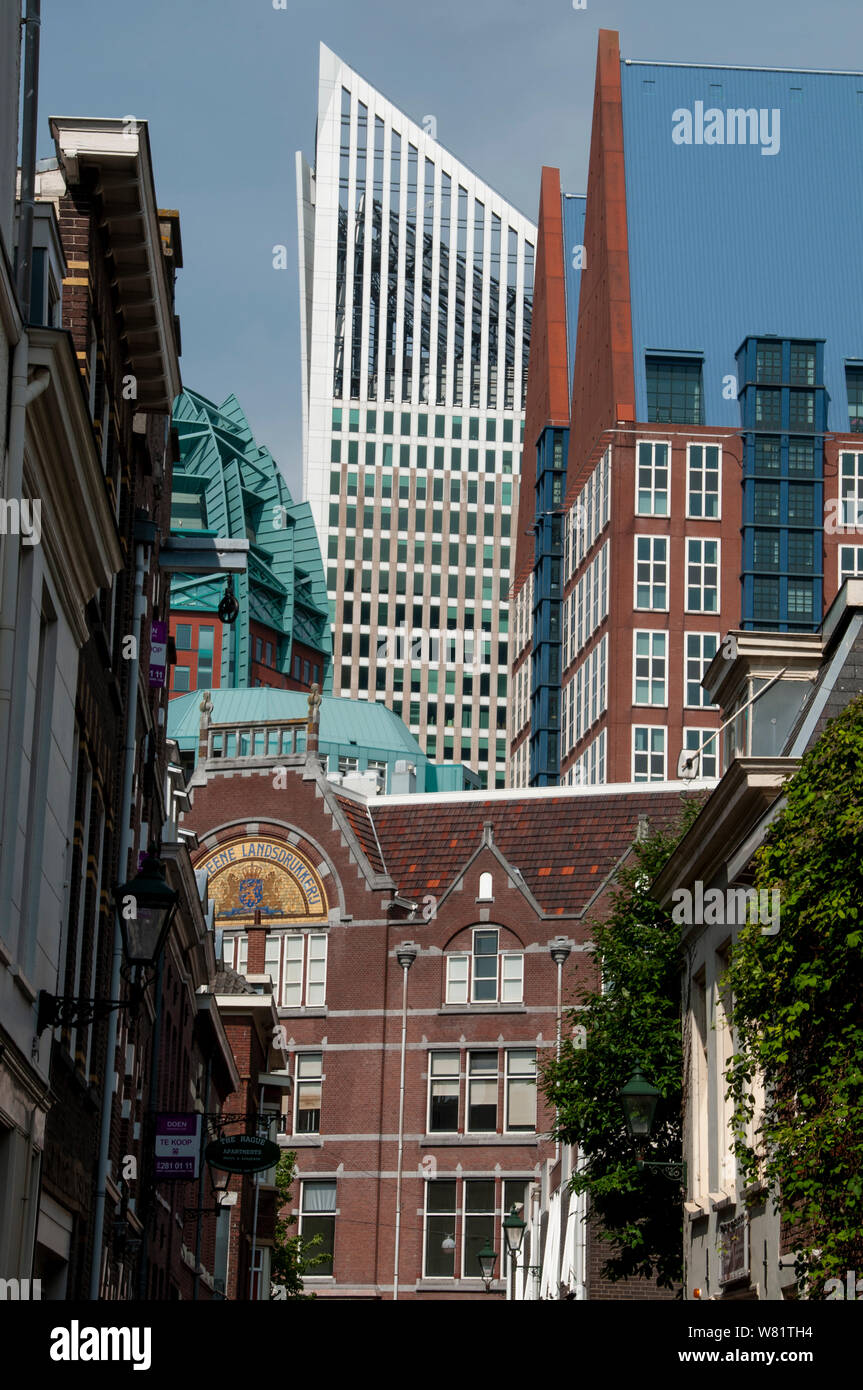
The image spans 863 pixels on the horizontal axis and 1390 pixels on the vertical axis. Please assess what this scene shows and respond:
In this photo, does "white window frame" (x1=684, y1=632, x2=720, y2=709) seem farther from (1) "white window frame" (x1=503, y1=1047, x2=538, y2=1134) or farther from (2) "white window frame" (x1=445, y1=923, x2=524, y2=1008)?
(1) "white window frame" (x1=503, y1=1047, x2=538, y2=1134)

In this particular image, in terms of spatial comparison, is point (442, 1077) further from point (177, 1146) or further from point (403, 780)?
point (177, 1146)

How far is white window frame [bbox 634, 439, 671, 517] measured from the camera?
100812 mm

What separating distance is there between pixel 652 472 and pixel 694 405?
14.2ft

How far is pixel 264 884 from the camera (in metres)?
77.5

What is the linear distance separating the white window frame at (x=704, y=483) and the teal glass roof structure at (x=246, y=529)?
53.1 metres

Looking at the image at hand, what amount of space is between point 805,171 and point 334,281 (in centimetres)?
9183

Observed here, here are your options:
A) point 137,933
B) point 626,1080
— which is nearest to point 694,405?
point 626,1080

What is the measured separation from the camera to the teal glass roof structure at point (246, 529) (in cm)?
15450

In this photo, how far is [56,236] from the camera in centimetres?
1820

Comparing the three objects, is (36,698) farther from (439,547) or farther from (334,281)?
(334,281)

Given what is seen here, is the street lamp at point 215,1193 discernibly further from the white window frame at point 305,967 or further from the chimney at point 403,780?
the chimney at point 403,780

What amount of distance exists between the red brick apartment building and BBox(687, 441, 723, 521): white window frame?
25666mm

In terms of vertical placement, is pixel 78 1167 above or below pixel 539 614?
below
